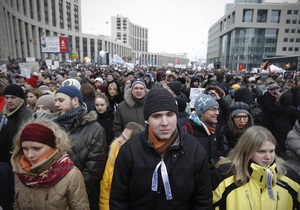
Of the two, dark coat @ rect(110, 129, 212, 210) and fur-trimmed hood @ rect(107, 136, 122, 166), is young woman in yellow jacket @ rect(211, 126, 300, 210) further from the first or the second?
fur-trimmed hood @ rect(107, 136, 122, 166)

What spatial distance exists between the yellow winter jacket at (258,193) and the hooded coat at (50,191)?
1.39 m

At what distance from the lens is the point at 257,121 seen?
14.8 ft

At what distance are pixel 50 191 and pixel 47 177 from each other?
17cm

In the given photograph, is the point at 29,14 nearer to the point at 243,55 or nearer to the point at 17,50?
the point at 17,50

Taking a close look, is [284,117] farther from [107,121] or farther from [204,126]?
[107,121]

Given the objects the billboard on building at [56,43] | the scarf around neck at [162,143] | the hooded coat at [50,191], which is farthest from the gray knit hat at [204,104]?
the billboard on building at [56,43]

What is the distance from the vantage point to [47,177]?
1.91m

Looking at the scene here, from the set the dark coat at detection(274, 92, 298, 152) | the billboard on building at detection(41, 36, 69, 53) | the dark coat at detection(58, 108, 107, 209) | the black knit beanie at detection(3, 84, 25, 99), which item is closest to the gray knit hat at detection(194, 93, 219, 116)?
the dark coat at detection(58, 108, 107, 209)

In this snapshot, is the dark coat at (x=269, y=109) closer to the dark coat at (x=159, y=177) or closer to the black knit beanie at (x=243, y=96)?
the black knit beanie at (x=243, y=96)

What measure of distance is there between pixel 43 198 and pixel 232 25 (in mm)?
86869

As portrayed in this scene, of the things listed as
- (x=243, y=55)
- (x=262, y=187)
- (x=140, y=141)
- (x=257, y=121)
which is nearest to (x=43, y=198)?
(x=140, y=141)

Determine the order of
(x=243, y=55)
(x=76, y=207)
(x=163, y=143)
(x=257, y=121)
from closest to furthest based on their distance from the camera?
1. (x=163, y=143)
2. (x=76, y=207)
3. (x=257, y=121)
4. (x=243, y=55)

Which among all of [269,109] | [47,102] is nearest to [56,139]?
[47,102]

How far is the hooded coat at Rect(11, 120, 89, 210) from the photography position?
1939 mm
